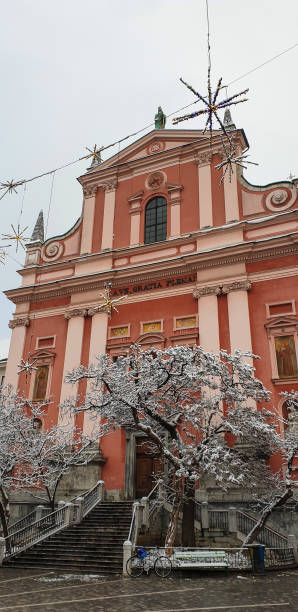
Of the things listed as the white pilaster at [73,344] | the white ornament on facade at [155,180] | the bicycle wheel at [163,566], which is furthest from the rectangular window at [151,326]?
the bicycle wheel at [163,566]

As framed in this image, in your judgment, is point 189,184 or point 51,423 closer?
point 51,423

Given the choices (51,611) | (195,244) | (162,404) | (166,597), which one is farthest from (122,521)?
(195,244)

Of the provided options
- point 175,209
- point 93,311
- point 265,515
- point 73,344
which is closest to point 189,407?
point 265,515

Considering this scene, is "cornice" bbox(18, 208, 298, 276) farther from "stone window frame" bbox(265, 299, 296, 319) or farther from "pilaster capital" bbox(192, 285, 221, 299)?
"stone window frame" bbox(265, 299, 296, 319)

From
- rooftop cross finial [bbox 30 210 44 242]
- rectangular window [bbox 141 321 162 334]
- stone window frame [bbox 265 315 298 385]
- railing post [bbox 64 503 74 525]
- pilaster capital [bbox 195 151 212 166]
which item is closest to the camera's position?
railing post [bbox 64 503 74 525]

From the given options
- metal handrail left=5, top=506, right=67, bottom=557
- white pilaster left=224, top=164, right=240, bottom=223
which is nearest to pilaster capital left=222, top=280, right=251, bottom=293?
white pilaster left=224, top=164, right=240, bottom=223

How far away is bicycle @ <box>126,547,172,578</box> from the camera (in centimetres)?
1093

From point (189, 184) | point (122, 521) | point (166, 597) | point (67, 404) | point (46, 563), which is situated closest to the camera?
point (166, 597)

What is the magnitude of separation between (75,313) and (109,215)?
5.59m

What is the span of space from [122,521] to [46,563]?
9.40 feet

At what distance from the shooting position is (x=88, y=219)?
24250 mm

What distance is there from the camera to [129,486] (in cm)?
1775

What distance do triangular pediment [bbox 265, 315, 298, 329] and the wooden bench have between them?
29.4 feet

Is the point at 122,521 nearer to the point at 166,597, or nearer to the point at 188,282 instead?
the point at 166,597
